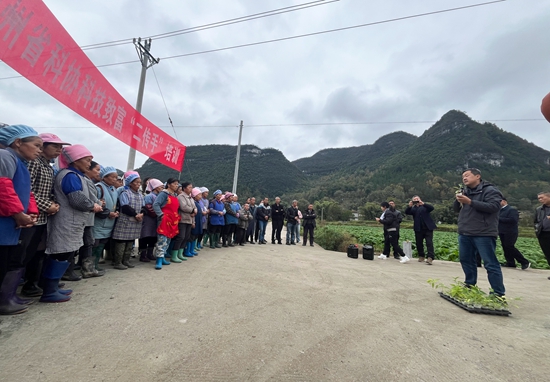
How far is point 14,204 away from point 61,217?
0.77 m

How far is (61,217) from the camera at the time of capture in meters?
2.77

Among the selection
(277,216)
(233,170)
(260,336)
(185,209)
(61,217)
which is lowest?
(260,336)

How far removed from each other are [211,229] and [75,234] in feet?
14.3

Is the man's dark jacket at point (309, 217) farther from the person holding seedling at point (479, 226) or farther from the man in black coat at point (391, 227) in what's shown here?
the person holding seedling at point (479, 226)

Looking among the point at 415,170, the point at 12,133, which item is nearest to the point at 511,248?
the point at 12,133

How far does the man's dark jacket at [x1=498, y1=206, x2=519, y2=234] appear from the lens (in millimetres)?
6797

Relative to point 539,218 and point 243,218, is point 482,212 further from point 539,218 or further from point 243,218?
point 243,218

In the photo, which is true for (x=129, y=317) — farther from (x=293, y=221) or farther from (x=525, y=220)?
(x=525, y=220)

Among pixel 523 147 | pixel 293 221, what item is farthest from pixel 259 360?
pixel 523 147

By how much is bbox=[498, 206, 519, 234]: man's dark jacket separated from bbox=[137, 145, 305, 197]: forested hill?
48963 mm

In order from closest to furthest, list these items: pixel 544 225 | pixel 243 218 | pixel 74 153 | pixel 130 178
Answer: pixel 74 153 < pixel 130 178 < pixel 544 225 < pixel 243 218

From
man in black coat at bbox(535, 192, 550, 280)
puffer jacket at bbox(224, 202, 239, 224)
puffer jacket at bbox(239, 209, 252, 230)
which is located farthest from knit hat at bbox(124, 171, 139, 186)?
man in black coat at bbox(535, 192, 550, 280)

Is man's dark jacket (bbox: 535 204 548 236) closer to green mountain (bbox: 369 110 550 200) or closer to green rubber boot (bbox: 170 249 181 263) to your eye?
green rubber boot (bbox: 170 249 181 263)

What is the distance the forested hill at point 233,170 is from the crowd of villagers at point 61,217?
4888 centimetres
